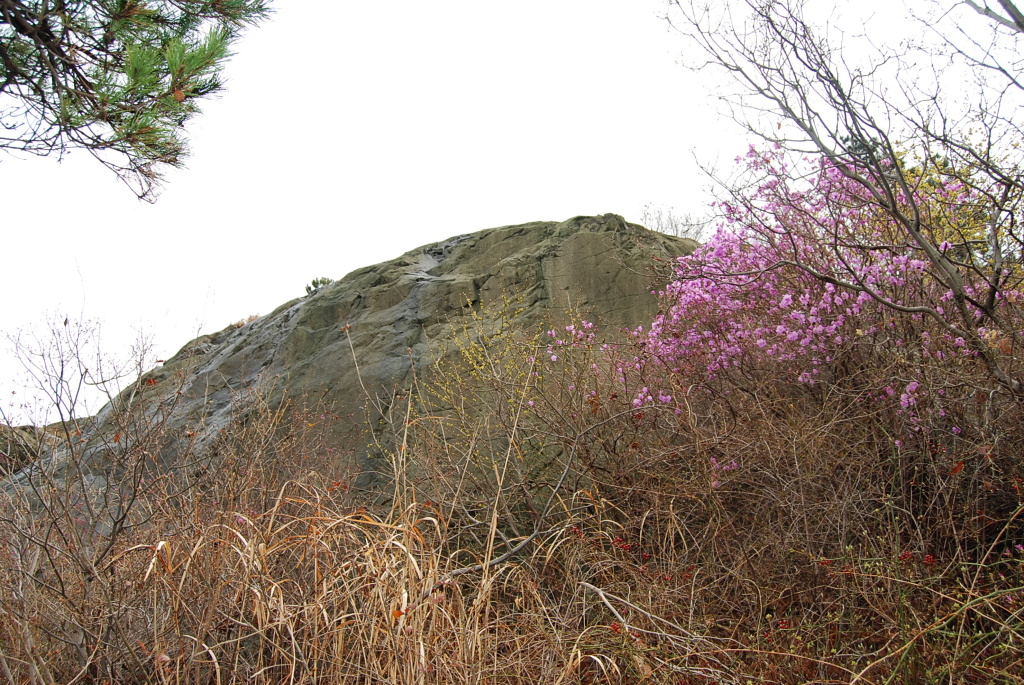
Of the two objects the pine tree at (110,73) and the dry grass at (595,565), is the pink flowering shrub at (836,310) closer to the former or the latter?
the dry grass at (595,565)

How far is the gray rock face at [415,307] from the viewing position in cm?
788

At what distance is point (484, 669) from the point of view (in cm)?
A: 277

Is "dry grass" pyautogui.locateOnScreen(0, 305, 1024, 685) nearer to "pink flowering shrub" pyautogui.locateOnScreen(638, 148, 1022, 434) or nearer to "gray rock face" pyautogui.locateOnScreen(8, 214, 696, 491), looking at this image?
"pink flowering shrub" pyautogui.locateOnScreen(638, 148, 1022, 434)

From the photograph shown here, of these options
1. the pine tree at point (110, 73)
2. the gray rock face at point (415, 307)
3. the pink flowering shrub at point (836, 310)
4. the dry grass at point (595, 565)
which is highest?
the pine tree at point (110, 73)

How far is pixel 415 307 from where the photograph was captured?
8820mm

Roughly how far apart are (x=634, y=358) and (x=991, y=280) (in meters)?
2.49

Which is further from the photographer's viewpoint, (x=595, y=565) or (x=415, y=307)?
(x=415, y=307)

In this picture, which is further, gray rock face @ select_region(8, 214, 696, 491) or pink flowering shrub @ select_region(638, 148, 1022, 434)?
gray rock face @ select_region(8, 214, 696, 491)

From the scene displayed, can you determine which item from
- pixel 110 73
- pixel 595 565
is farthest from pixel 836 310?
pixel 110 73

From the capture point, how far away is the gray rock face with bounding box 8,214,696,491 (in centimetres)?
788

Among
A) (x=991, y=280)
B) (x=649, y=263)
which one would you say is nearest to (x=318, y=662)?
(x=991, y=280)

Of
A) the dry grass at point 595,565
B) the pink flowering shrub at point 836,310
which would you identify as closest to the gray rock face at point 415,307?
the pink flowering shrub at point 836,310

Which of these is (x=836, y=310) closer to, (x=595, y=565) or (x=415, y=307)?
(x=595, y=565)

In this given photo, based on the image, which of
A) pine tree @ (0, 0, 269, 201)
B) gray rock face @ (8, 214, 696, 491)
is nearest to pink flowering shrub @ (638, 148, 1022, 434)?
gray rock face @ (8, 214, 696, 491)
